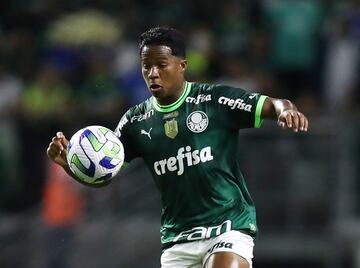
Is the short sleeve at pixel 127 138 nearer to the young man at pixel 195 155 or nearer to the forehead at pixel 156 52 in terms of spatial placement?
the young man at pixel 195 155

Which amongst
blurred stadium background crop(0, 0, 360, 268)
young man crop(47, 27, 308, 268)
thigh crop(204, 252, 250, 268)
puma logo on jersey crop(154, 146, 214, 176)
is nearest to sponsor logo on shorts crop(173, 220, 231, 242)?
young man crop(47, 27, 308, 268)

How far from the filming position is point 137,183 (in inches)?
597

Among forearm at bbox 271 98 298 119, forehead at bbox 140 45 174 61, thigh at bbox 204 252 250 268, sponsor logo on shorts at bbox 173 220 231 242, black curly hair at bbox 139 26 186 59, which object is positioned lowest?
thigh at bbox 204 252 250 268

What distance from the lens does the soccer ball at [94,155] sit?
351 inches

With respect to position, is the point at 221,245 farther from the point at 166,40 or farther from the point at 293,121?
the point at 166,40

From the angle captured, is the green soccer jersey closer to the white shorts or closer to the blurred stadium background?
the white shorts

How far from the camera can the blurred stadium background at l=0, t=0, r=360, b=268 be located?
47.9 ft

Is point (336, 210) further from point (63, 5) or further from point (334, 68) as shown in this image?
point (63, 5)

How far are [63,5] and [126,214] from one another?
457 cm

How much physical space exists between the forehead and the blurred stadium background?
222 inches

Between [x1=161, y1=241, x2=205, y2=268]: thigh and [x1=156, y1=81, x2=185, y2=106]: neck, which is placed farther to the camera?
[x1=156, y1=81, x2=185, y2=106]: neck

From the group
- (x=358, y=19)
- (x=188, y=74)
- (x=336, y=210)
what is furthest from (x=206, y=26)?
(x=336, y=210)

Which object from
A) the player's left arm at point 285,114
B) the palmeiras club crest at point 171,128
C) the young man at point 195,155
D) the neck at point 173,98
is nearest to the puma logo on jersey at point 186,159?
the young man at point 195,155

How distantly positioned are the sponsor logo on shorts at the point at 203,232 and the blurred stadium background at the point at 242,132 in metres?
5.60
